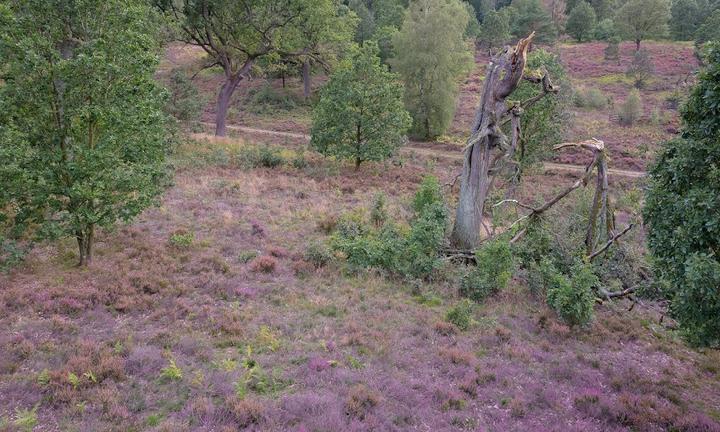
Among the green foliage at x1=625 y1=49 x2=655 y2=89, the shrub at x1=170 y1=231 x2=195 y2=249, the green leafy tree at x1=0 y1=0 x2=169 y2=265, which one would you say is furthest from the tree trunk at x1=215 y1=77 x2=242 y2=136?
the green foliage at x1=625 y1=49 x2=655 y2=89

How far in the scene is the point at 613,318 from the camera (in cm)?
1144

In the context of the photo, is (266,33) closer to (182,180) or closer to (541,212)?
(182,180)

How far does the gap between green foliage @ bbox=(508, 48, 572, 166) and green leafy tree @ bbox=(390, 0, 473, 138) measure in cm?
1705

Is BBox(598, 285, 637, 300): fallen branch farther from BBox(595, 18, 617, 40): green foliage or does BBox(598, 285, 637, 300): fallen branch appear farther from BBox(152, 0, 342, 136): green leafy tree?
BBox(595, 18, 617, 40): green foliage

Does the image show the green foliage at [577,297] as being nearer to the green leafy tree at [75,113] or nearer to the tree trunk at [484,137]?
the tree trunk at [484,137]

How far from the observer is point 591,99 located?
4953cm

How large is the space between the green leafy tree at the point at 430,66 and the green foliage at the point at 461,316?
31.9 m

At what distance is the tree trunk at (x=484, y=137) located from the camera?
12.8 m

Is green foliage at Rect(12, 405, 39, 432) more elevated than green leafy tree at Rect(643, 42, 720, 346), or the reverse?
green leafy tree at Rect(643, 42, 720, 346)

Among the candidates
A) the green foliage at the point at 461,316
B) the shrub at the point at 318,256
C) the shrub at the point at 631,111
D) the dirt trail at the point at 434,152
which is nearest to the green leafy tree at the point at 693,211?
the green foliage at the point at 461,316

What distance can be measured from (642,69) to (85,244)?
202 feet

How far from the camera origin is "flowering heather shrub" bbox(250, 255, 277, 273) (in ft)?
39.9

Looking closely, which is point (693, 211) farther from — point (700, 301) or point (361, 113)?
point (361, 113)

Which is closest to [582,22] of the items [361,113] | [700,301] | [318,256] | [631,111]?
[631,111]
